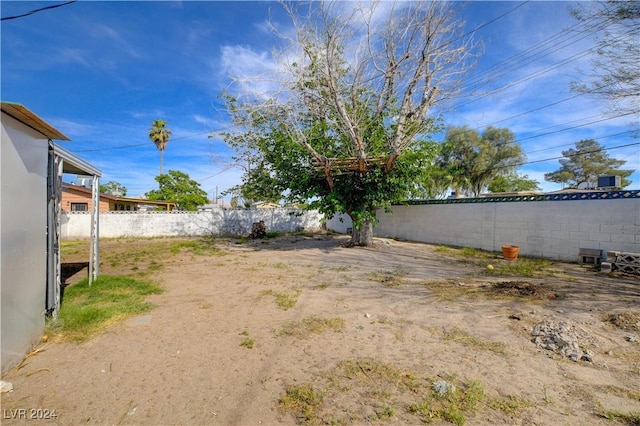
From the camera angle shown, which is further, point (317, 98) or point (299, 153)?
point (299, 153)

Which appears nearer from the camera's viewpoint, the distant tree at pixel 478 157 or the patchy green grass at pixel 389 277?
the patchy green grass at pixel 389 277

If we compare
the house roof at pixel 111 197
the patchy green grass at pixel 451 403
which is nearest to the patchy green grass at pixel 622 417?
the patchy green grass at pixel 451 403

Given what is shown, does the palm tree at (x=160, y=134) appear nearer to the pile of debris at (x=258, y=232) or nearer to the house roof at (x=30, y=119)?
the pile of debris at (x=258, y=232)

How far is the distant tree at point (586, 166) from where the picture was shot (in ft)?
75.1

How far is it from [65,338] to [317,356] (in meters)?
2.71

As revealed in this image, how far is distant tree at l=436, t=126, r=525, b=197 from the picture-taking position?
71.4 ft

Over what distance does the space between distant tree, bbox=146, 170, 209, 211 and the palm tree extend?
3435mm

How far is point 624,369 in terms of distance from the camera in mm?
2471

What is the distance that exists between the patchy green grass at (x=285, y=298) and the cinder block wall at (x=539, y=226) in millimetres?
7549

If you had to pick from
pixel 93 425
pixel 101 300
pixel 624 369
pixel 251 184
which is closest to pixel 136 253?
pixel 251 184

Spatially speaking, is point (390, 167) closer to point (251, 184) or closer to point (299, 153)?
point (299, 153)

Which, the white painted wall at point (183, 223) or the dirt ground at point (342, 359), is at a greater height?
the white painted wall at point (183, 223)

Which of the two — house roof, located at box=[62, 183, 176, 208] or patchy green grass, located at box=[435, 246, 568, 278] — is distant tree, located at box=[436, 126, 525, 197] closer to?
patchy green grass, located at box=[435, 246, 568, 278]

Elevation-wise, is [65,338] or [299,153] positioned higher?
[299,153]
